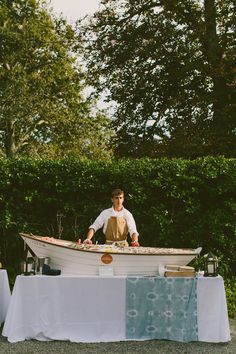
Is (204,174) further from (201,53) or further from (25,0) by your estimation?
(25,0)

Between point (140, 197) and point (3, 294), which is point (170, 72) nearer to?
point (140, 197)

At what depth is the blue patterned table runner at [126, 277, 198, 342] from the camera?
259 inches

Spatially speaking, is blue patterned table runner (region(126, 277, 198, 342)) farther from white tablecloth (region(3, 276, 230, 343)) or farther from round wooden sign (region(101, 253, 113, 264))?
round wooden sign (region(101, 253, 113, 264))

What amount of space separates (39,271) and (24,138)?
930 inches

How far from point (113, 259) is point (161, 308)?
80cm

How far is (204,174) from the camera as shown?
9.80 meters

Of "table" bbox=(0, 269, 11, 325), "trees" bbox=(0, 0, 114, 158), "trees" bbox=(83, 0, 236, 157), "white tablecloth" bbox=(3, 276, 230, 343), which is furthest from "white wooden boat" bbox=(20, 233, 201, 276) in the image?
"trees" bbox=(0, 0, 114, 158)

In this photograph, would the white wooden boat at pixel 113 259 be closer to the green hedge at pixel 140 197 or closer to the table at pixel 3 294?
the table at pixel 3 294

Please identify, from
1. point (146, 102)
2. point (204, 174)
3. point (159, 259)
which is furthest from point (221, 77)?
point (159, 259)

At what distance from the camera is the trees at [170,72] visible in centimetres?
1680

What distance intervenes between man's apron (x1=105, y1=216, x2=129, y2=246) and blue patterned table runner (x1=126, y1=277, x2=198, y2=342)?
1.48 meters

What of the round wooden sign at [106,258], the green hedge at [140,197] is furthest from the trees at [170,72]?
the round wooden sign at [106,258]

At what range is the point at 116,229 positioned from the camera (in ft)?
26.3

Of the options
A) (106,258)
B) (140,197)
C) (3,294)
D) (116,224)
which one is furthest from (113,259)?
Result: (140,197)
